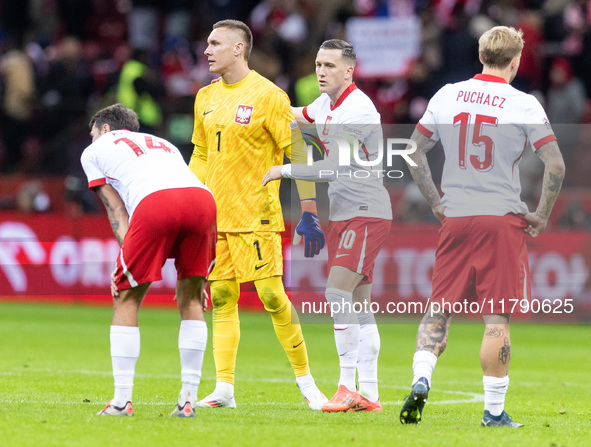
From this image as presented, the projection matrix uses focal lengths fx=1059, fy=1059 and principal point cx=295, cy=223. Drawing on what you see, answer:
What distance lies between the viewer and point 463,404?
8633 mm

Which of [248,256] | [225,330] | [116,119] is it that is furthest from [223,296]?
[116,119]

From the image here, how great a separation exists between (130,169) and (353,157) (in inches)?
69.2

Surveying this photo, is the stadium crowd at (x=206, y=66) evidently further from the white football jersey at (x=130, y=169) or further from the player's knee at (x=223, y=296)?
the white football jersey at (x=130, y=169)

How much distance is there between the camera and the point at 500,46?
6.87 m

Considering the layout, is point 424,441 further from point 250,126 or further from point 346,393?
point 250,126

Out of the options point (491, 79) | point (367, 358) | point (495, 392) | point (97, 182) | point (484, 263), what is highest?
point (491, 79)

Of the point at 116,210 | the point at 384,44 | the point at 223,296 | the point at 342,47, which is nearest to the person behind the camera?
the point at 116,210

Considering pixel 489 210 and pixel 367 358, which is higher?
pixel 489 210

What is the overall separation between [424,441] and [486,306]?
39.6 inches

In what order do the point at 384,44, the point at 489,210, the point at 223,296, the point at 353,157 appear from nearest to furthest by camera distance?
the point at 489,210 → the point at 353,157 → the point at 223,296 → the point at 384,44

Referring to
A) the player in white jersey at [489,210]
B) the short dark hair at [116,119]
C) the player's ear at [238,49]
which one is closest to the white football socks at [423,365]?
the player in white jersey at [489,210]

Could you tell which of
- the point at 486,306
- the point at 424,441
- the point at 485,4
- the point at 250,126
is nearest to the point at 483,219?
the point at 486,306

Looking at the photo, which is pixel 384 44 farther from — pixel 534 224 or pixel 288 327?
pixel 534 224

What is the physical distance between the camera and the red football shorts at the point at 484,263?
266 inches
